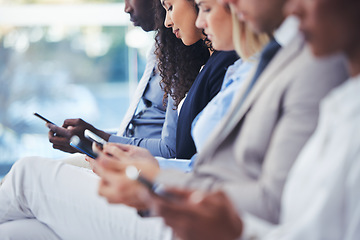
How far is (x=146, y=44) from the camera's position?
646 centimetres

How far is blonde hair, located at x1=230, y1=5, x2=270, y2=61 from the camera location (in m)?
1.37

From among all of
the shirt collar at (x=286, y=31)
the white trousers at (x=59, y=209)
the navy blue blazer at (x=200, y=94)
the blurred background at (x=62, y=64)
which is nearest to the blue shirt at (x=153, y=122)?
the navy blue blazer at (x=200, y=94)

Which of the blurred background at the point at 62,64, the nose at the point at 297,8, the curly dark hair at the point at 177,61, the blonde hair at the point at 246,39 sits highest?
the nose at the point at 297,8

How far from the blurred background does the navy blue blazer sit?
14.8 ft

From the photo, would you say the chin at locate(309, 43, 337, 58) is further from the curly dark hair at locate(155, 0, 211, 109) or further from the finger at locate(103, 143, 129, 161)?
the curly dark hair at locate(155, 0, 211, 109)

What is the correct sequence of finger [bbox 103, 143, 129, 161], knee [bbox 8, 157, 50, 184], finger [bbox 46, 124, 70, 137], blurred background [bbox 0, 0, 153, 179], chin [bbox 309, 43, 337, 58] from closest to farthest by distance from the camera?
chin [bbox 309, 43, 337, 58], finger [bbox 103, 143, 129, 161], knee [bbox 8, 157, 50, 184], finger [bbox 46, 124, 70, 137], blurred background [bbox 0, 0, 153, 179]

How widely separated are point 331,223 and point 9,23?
20.7ft

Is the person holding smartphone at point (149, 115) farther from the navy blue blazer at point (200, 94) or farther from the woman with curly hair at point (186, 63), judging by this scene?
the navy blue blazer at point (200, 94)

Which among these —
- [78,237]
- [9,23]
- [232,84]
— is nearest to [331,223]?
[232,84]

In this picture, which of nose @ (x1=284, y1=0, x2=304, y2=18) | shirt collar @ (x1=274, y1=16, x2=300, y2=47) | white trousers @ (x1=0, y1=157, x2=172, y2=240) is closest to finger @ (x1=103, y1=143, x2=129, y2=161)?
white trousers @ (x1=0, y1=157, x2=172, y2=240)

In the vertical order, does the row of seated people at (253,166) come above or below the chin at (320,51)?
below

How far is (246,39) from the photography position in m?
1.40

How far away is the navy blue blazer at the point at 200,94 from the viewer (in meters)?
1.88

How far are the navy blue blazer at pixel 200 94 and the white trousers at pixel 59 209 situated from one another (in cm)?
43
